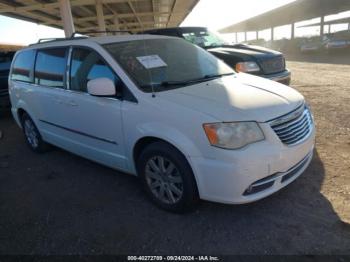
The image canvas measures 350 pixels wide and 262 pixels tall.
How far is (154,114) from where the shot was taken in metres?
3.09

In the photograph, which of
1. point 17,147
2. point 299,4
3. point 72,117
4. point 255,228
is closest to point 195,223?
point 255,228

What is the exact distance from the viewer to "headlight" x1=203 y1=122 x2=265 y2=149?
8.99ft

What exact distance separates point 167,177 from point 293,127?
51.1 inches

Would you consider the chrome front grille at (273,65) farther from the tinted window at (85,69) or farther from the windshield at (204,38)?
the tinted window at (85,69)

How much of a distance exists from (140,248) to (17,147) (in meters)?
4.31

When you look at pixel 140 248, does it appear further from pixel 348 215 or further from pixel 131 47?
pixel 131 47

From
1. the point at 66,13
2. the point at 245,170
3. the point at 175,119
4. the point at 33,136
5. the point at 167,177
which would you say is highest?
the point at 66,13

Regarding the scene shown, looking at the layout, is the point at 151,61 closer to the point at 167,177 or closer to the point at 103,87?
the point at 103,87

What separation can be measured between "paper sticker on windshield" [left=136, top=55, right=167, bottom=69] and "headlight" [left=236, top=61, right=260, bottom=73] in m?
2.93

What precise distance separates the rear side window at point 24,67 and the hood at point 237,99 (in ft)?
9.64

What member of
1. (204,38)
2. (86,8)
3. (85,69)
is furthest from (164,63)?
(86,8)

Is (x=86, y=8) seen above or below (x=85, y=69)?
above

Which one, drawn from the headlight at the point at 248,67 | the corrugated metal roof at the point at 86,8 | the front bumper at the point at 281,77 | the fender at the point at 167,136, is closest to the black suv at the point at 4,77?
the headlight at the point at 248,67

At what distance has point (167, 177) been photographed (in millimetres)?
3191
